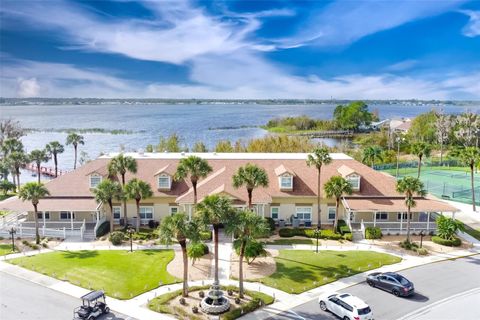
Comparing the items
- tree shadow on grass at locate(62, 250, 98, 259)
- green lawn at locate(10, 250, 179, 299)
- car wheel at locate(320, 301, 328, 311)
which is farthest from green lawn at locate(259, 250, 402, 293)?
tree shadow on grass at locate(62, 250, 98, 259)

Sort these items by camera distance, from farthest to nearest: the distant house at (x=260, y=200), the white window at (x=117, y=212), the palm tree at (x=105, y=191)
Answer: the white window at (x=117, y=212) → the distant house at (x=260, y=200) → the palm tree at (x=105, y=191)

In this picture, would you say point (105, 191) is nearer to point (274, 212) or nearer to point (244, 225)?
point (274, 212)

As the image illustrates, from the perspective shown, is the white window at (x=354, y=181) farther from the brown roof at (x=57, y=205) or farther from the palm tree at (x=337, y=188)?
the brown roof at (x=57, y=205)

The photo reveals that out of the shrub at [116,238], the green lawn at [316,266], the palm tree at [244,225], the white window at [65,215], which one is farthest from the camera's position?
the white window at [65,215]

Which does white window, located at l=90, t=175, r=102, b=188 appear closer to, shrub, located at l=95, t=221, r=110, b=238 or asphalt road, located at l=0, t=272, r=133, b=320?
shrub, located at l=95, t=221, r=110, b=238

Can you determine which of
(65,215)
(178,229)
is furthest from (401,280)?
(65,215)

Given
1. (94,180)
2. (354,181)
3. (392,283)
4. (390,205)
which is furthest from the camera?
(94,180)

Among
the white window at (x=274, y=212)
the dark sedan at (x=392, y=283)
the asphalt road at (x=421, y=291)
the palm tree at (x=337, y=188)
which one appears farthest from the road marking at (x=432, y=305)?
the white window at (x=274, y=212)
